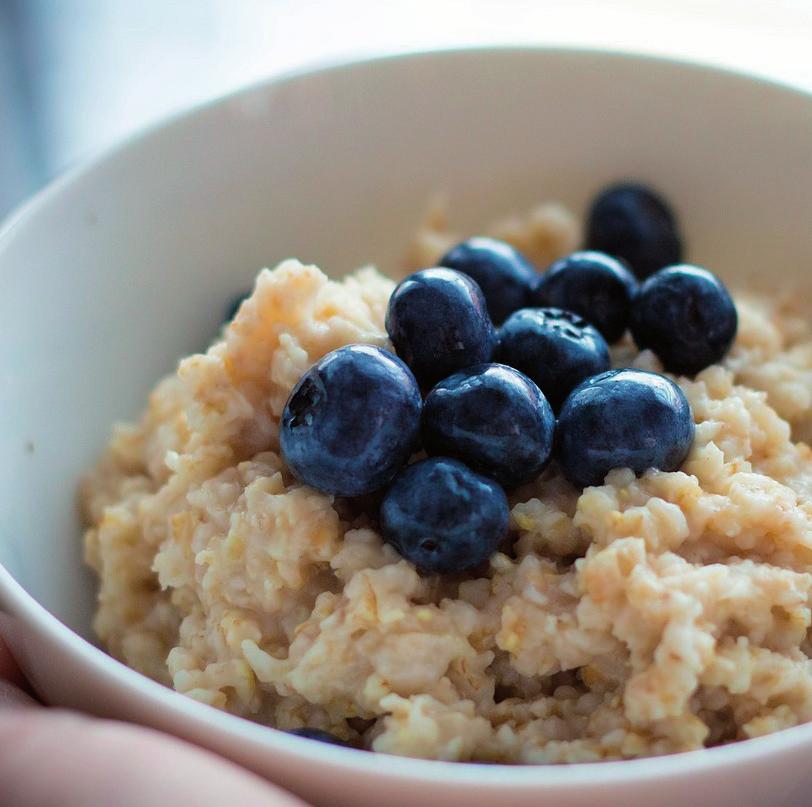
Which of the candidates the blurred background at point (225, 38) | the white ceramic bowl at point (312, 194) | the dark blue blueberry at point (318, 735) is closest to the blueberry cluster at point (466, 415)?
the dark blue blueberry at point (318, 735)

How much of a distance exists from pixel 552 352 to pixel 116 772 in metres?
0.76

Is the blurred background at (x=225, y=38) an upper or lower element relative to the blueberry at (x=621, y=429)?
upper

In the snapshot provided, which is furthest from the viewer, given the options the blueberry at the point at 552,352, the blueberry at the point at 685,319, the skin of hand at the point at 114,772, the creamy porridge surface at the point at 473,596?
the blueberry at the point at 685,319

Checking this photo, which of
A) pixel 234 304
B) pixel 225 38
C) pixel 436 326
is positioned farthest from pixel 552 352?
pixel 225 38

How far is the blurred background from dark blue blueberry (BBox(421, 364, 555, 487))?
1.88 m

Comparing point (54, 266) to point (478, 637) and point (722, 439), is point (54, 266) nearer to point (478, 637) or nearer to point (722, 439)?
point (478, 637)

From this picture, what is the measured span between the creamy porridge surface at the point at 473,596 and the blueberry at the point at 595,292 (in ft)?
0.59

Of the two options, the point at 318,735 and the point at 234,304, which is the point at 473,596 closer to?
the point at 318,735

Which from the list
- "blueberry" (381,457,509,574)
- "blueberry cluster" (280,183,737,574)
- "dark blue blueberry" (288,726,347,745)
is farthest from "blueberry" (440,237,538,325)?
"dark blue blueberry" (288,726,347,745)

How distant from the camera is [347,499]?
129cm

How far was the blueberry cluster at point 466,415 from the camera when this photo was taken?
1.18m

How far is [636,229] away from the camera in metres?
1.86

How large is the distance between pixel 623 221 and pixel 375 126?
1.63ft

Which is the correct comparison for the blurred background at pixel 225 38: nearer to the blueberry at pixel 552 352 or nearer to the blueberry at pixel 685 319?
the blueberry at pixel 685 319
